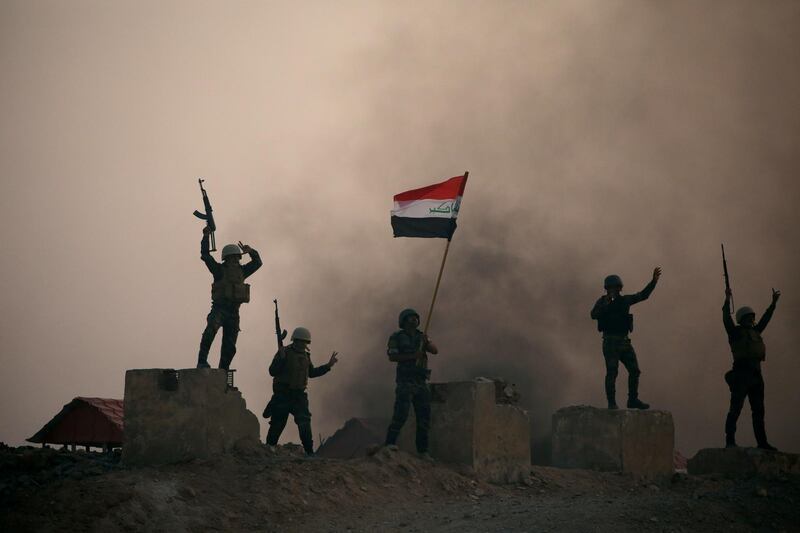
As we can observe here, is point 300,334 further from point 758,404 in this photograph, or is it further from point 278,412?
point 758,404

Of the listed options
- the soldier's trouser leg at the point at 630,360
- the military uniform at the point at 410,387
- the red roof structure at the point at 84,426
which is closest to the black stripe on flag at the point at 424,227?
the military uniform at the point at 410,387

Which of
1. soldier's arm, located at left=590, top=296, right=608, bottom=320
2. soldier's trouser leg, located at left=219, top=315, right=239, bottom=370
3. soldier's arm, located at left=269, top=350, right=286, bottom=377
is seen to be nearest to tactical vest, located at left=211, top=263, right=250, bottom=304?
soldier's trouser leg, located at left=219, top=315, right=239, bottom=370

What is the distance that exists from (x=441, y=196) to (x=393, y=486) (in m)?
4.87

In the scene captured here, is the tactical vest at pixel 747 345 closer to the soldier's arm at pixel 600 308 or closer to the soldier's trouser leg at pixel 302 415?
the soldier's arm at pixel 600 308

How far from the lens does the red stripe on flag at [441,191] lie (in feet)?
51.8

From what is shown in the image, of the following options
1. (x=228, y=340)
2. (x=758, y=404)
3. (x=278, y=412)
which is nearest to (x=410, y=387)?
(x=278, y=412)

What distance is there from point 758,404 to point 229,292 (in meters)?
8.66

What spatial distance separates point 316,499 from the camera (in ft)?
40.3

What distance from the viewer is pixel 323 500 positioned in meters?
12.3

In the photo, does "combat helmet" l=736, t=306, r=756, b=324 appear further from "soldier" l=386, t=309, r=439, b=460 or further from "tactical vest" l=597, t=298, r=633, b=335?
"soldier" l=386, t=309, r=439, b=460

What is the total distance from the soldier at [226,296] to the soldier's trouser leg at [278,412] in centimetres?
86

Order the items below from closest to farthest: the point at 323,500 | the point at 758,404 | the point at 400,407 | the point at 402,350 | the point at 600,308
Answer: the point at 323,500 → the point at 402,350 → the point at 400,407 → the point at 600,308 → the point at 758,404

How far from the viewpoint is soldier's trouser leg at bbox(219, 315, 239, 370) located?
560 inches

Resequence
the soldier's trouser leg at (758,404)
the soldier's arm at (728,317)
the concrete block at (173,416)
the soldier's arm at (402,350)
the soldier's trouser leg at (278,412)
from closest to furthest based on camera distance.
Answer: the concrete block at (173,416) → the soldier's arm at (402,350) → the soldier's trouser leg at (278,412) → the soldier's arm at (728,317) → the soldier's trouser leg at (758,404)
